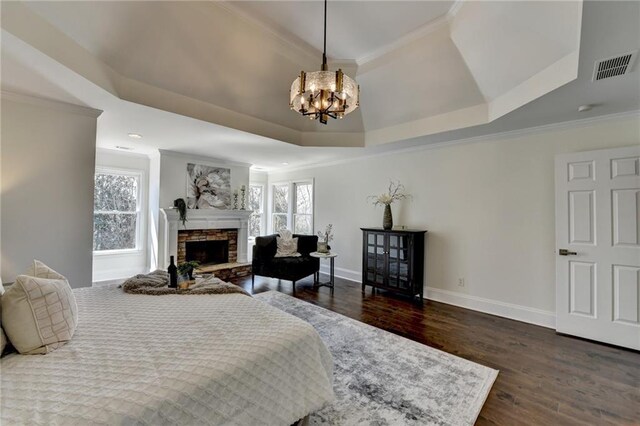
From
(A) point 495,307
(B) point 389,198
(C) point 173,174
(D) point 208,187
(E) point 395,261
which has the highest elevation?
(C) point 173,174

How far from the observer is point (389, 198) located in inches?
175

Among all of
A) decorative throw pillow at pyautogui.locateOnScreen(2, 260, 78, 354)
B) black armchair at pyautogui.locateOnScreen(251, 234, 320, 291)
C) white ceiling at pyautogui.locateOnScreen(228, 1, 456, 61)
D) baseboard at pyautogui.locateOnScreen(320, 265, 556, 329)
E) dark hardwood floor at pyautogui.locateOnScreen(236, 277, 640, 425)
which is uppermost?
white ceiling at pyautogui.locateOnScreen(228, 1, 456, 61)

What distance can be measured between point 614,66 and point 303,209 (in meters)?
5.30

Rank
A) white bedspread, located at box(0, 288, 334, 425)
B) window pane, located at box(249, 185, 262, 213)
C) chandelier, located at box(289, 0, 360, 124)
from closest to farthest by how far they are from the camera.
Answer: white bedspread, located at box(0, 288, 334, 425)
chandelier, located at box(289, 0, 360, 124)
window pane, located at box(249, 185, 262, 213)

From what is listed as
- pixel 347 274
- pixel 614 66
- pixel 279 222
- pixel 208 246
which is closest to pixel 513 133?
pixel 614 66

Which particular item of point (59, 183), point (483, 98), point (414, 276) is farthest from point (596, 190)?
point (59, 183)

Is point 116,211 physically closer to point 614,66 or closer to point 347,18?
point 347,18

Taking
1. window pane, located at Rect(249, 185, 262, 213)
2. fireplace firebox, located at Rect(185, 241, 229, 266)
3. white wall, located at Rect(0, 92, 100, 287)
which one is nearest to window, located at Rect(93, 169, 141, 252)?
fireplace firebox, located at Rect(185, 241, 229, 266)

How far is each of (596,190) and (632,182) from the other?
26 centimetres

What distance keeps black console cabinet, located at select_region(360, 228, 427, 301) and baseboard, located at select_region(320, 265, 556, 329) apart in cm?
Answer: 30

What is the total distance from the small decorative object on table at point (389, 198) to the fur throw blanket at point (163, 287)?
2741mm

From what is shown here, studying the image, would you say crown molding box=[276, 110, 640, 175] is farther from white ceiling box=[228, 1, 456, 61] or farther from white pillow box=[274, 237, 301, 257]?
white pillow box=[274, 237, 301, 257]

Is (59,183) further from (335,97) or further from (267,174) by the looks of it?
(267,174)

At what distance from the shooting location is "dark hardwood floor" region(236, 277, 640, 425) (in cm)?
183
